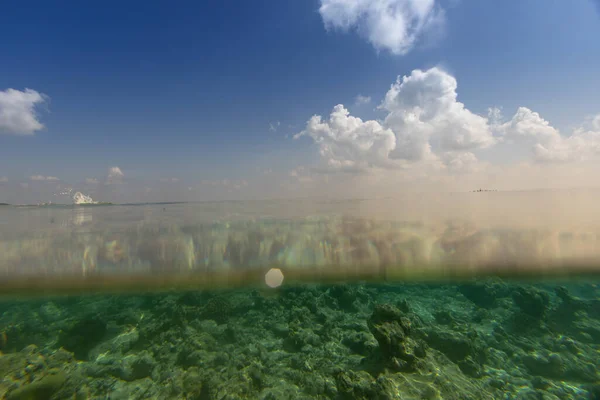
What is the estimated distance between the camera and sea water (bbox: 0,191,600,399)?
18.1ft

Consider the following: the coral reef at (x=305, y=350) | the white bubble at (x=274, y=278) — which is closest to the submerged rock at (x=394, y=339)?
the coral reef at (x=305, y=350)

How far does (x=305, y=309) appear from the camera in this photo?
864 centimetres

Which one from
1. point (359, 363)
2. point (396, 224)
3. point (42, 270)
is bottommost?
point (359, 363)

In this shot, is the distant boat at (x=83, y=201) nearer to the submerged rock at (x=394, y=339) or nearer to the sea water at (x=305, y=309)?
the sea water at (x=305, y=309)

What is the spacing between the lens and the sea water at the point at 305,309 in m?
5.50

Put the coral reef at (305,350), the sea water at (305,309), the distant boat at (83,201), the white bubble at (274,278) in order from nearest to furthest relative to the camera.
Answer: the coral reef at (305,350) < the sea water at (305,309) < the white bubble at (274,278) < the distant boat at (83,201)

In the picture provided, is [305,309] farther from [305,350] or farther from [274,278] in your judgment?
[274,278]

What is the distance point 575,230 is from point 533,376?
8.22 metres

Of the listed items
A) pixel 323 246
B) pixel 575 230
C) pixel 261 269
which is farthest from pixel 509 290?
pixel 261 269

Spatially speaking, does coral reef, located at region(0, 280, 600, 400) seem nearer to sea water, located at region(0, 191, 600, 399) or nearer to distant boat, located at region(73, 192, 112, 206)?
sea water, located at region(0, 191, 600, 399)

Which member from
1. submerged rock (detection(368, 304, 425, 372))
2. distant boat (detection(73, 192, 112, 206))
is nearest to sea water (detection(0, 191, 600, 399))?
submerged rock (detection(368, 304, 425, 372))

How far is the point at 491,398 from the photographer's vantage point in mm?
5211

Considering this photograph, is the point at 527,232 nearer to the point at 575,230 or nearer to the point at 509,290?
the point at 575,230

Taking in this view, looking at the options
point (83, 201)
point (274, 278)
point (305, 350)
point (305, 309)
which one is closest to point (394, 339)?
point (305, 350)
